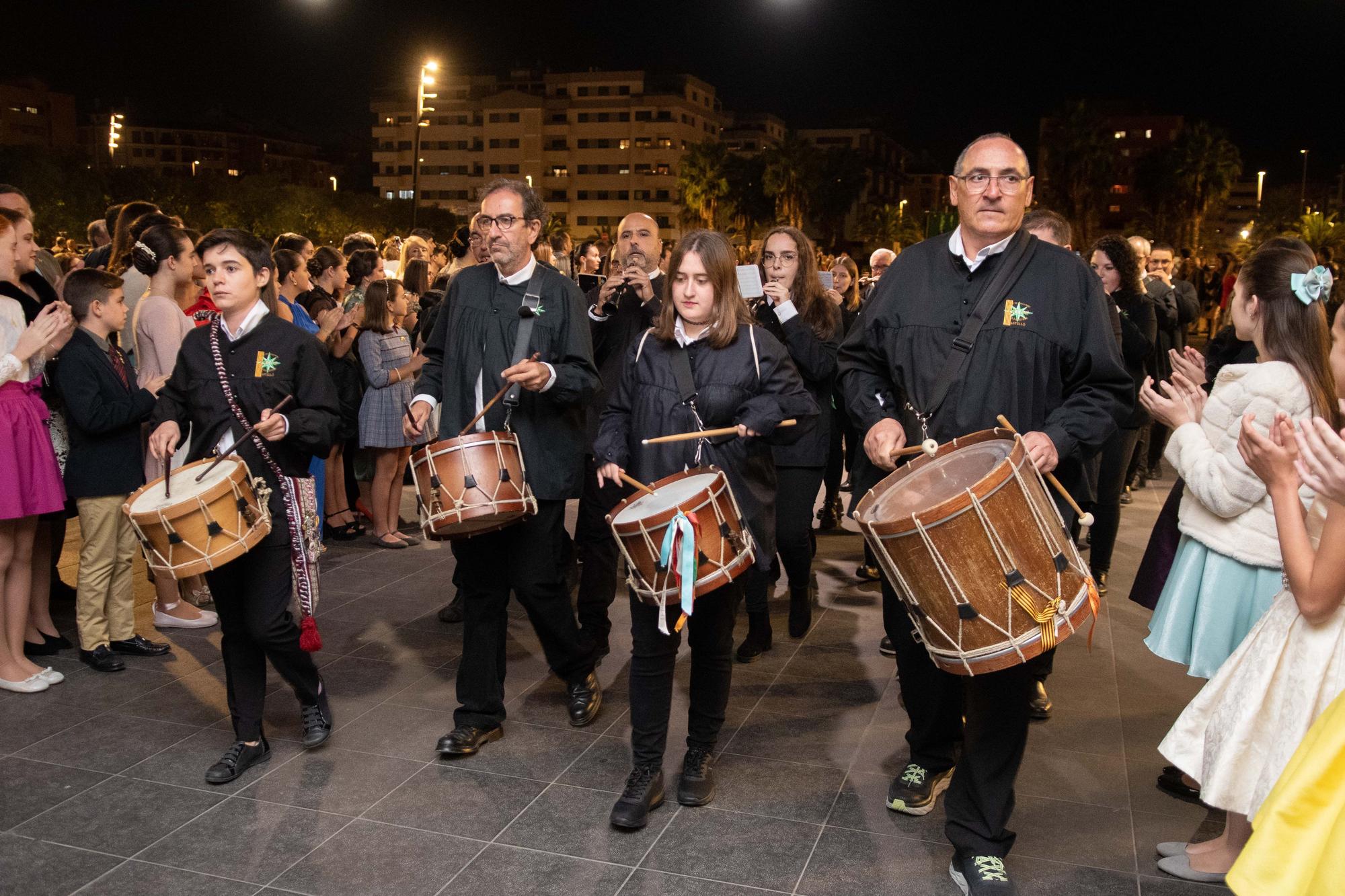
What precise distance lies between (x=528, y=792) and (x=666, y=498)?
1359mm

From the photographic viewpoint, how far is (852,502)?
12.9 ft

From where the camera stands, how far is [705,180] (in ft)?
248

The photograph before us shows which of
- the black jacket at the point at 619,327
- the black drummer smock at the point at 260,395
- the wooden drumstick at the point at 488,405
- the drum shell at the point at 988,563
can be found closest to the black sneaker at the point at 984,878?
the drum shell at the point at 988,563

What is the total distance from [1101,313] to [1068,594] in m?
1.03

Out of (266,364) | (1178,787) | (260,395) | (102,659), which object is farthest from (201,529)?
(1178,787)

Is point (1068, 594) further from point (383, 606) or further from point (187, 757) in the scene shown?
point (383, 606)

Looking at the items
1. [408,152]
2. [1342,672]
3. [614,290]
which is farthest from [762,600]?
[408,152]

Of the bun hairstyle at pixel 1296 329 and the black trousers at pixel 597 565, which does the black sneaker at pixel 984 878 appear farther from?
the black trousers at pixel 597 565

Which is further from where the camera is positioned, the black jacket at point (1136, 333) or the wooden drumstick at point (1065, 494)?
the black jacket at point (1136, 333)

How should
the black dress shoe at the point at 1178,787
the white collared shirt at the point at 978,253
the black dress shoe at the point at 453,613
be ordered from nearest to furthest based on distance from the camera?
the white collared shirt at the point at 978,253 < the black dress shoe at the point at 1178,787 < the black dress shoe at the point at 453,613

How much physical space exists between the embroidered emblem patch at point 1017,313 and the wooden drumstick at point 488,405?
185 cm

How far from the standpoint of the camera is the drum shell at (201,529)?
404cm

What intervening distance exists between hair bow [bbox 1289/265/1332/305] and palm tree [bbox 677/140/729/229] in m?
72.0

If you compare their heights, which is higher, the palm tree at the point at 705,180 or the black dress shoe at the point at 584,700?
the palm tree at the point at 705,180
